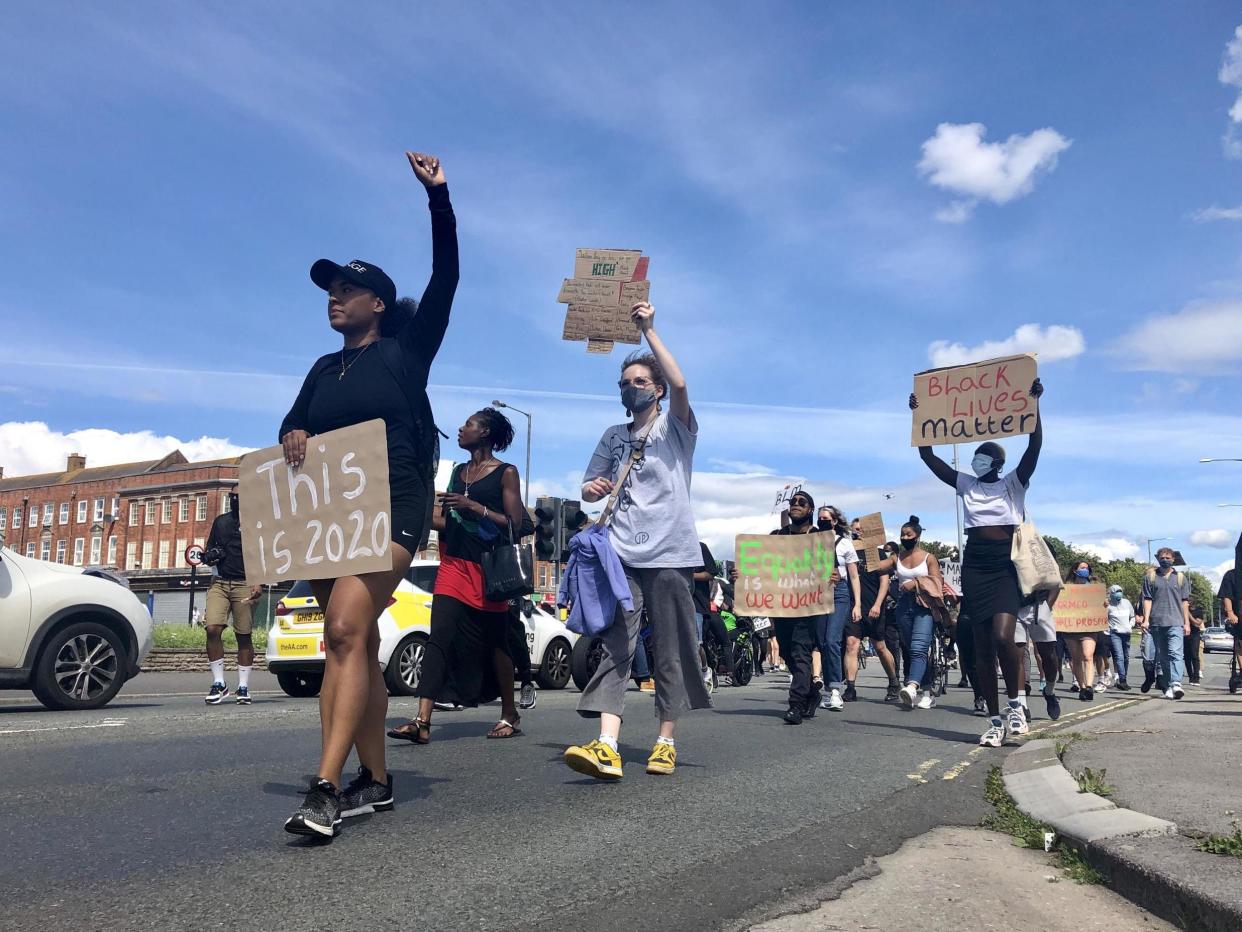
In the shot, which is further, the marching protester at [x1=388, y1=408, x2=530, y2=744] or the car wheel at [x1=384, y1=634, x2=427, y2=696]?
the car wheel at [x1=384, y1=634, x2=427, y2=696]

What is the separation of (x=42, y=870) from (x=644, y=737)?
4302 millimetres

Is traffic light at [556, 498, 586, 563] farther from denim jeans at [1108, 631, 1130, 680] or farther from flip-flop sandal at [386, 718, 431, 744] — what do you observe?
flip-flop sandal at [386, 718, 431, 744]

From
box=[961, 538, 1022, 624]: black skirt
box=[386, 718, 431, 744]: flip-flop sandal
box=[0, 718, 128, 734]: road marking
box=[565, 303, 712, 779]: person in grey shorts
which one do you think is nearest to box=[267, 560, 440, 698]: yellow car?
box=[0, 718, 128, 734]: road marking

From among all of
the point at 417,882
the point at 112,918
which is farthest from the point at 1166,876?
the point at 112,918

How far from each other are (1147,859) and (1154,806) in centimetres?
113

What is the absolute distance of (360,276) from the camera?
4.05 metres

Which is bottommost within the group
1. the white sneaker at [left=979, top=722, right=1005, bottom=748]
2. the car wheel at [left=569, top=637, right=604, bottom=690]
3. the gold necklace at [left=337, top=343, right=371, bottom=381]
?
the white sneaker at [left=979, top=722, right=1005, bottom=748]

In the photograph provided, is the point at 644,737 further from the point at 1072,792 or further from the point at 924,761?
the point at 1072,792

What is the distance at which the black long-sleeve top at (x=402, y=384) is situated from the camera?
387 cm

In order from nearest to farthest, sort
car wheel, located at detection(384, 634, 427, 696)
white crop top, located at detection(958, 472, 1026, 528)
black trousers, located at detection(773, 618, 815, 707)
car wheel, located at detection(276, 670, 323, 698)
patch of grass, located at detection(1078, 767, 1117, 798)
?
patch of grass, located at detection(1078, 767, 1117, 798) < white crop top, located at detection(958, 472, 1026, 528) < black trousers, located at detection(773, 618, 815, 707) < car wheel, located at detection(384, 634, 427, 696) < car wheel, located at detection(276, 670, 323, 698)

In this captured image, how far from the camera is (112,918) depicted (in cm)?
258

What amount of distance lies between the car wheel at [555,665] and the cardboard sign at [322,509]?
935cm

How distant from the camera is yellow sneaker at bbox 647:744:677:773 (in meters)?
5.13

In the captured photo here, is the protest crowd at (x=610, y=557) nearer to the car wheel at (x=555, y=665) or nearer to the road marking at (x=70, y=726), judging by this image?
the car wheel at (x=555, y=665)
